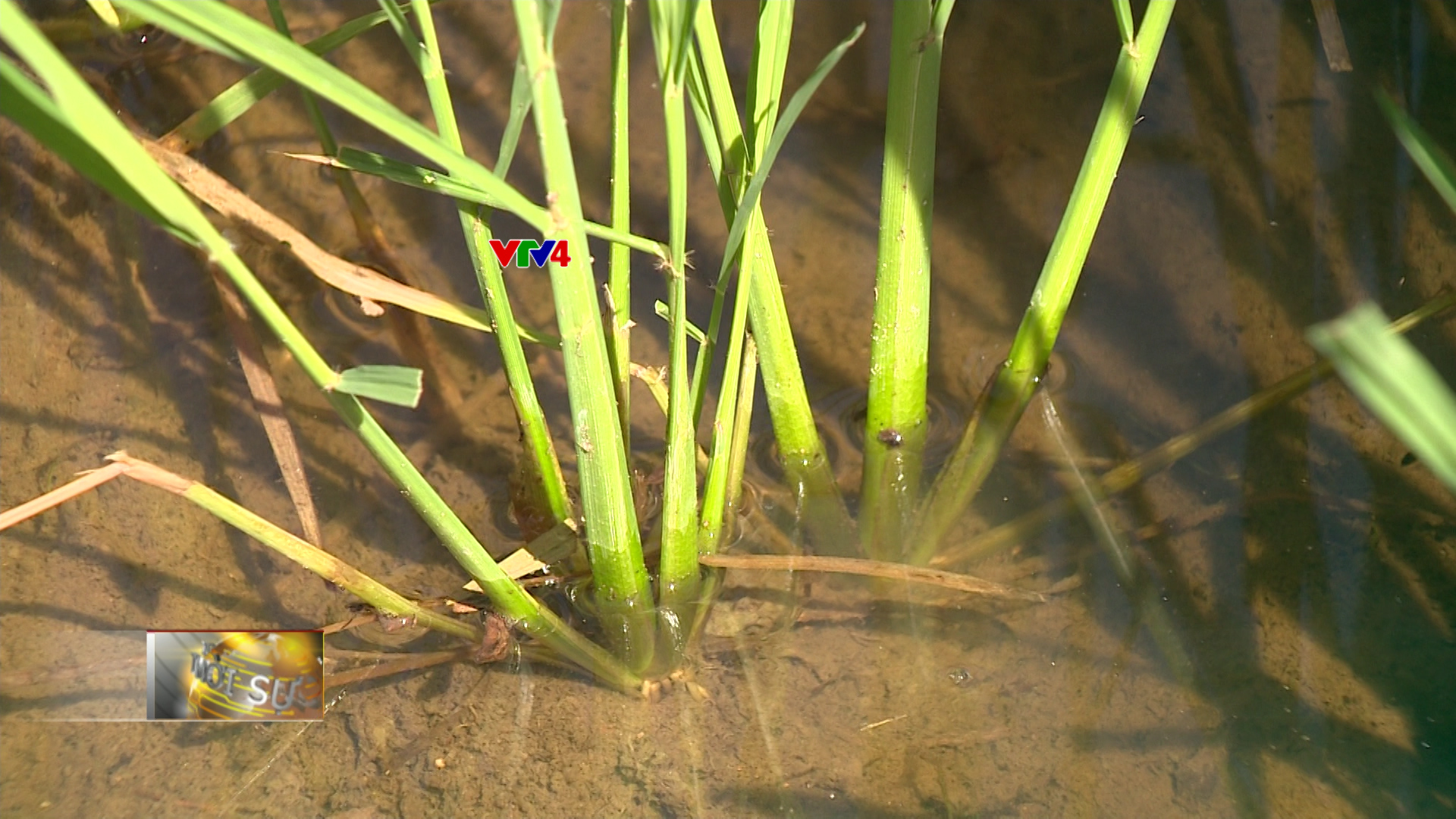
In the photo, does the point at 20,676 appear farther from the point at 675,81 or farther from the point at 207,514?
the point at 675,81

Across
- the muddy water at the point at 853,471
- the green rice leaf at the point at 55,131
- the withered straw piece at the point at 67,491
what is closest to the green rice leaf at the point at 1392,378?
the green rice leaf at the point at 55,131

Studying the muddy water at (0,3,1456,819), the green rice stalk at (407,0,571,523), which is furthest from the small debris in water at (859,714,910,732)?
the green rice stalk at (407,0,571,523)

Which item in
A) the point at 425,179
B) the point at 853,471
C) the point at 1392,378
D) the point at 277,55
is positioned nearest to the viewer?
the point at 1392,378

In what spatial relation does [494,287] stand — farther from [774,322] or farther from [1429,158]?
[1429,158]

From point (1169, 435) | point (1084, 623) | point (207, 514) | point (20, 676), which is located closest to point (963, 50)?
point (1169, 435)

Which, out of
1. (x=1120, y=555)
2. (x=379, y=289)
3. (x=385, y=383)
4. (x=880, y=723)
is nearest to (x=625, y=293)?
(x=379, y=289)

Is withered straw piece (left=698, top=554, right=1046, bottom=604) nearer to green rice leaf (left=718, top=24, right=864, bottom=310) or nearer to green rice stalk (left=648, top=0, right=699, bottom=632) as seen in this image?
green rice stalk (left=648, top=0, right=699, bottom=632)
